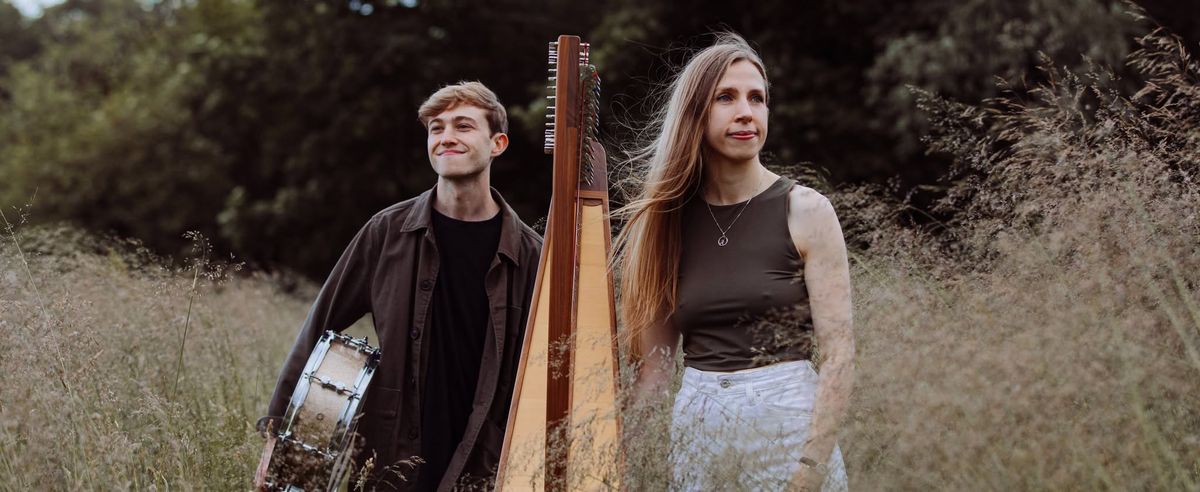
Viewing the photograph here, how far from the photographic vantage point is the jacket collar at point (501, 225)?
3.83 meters

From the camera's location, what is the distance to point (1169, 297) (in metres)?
2.49

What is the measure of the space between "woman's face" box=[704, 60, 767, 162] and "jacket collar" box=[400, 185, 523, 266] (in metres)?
1.12

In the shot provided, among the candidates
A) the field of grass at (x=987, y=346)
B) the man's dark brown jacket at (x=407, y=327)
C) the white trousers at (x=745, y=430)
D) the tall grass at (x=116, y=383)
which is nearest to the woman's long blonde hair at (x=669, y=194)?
the white trousers at (x=745, y=430)

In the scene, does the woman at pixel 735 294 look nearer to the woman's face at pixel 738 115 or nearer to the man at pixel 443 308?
the woman's face at pixel 738 115

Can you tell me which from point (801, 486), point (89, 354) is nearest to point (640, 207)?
point (801, 486)

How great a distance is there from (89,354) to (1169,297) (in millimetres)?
3301

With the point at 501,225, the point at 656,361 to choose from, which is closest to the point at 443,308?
the point at 501,225

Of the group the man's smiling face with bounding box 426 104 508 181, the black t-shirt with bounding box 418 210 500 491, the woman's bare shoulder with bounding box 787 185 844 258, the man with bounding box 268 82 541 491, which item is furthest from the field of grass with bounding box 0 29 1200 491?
the man's smiling face with bounding box 426 104 508 181

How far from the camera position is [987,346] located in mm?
2252

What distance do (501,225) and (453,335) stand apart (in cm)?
45

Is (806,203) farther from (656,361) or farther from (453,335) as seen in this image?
(453,335)

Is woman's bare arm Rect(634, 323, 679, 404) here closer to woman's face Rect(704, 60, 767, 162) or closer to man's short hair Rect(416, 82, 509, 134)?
woman's face Rect(704, 60, 767, 162)

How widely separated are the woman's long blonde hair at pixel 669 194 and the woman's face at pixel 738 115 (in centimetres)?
2

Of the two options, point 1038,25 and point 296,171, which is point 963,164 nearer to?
point 1038,25
